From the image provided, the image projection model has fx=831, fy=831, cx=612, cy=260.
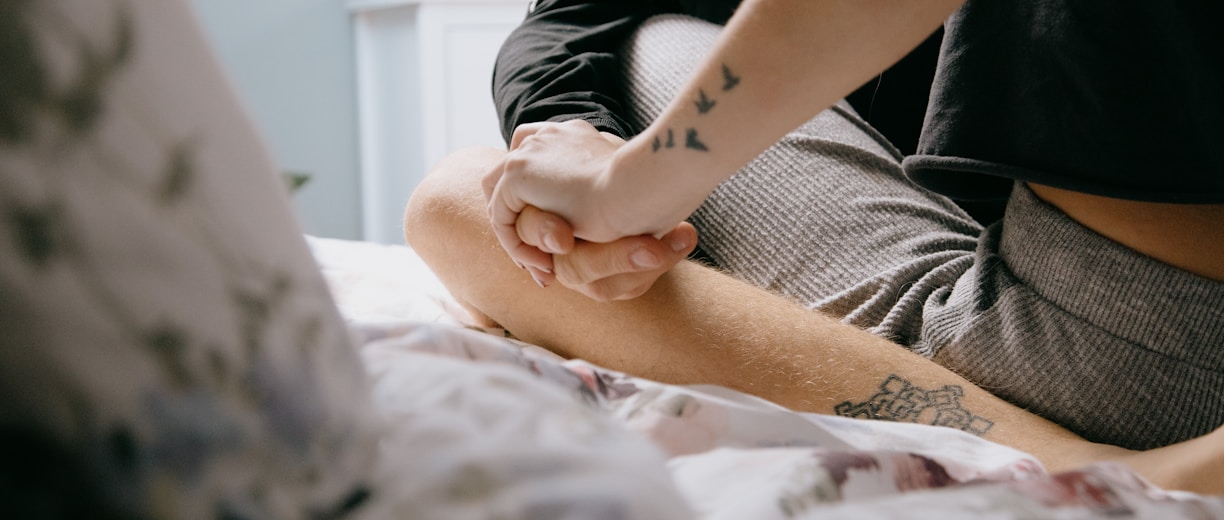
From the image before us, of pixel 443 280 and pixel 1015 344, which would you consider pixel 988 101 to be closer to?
pixel 1015 344

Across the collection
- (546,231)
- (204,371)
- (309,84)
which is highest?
(204,371)

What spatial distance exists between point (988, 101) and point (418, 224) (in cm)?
49

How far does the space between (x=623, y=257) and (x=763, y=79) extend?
19 cm

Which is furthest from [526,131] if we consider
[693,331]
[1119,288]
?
[1119,288]

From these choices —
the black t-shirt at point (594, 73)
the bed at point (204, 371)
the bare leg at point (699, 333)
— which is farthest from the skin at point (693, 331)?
the bed at point (204, 371)

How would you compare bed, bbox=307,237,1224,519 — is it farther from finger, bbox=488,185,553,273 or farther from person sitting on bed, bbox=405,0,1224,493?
finger, bbox=488,185,553,273

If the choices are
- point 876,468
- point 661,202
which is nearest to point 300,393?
point 876,468

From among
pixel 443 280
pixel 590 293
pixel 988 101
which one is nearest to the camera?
pixel 988 101

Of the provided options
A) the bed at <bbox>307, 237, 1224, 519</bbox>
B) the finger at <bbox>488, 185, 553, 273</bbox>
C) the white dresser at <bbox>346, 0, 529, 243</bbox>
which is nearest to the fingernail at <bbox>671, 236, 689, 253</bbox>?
the finger at <bbox>488, 185, 553, 273</bbox>

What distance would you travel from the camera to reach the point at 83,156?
17 cm

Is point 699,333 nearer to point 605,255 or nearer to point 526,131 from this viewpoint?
point 605,255

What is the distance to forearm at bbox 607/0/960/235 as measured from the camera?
1.50 ft

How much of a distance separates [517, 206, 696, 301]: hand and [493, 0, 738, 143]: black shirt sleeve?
0.54 feet

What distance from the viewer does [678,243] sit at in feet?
2.13
